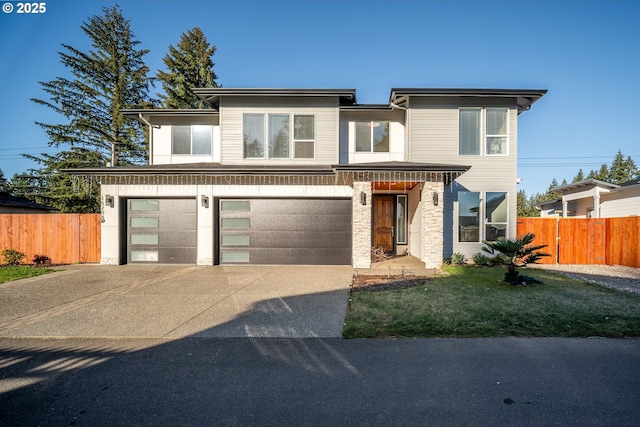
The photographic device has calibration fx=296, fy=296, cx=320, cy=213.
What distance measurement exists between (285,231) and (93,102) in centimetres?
2327

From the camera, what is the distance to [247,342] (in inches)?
166

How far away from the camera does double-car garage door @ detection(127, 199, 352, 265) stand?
10.9 metres

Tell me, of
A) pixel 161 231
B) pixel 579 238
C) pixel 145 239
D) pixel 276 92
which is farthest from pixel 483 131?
pixel 145 239

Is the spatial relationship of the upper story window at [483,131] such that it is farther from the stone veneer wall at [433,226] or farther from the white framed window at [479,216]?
the stone veneer wall at [433,226]

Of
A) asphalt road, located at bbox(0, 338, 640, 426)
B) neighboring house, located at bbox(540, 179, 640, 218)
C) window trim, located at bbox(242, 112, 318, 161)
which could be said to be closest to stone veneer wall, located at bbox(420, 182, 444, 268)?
window trim, located at bbox(242, 112, 318, 161)

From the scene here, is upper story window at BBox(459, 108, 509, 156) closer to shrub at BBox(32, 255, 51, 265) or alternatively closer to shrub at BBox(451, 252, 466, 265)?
shrub at BBox(451, 252, 466, 265)

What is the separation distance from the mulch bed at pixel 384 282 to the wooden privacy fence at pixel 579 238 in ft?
21.8

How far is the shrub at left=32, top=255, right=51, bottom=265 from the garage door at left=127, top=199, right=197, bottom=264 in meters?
3.15

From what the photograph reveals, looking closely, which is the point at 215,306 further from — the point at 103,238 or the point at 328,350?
the point at 103,238

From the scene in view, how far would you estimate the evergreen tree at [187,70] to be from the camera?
25.5 meters

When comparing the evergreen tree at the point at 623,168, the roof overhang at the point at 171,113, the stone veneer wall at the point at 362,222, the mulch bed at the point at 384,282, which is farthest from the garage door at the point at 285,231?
the evergreen tree at the point at 623,168

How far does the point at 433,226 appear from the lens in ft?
31.2

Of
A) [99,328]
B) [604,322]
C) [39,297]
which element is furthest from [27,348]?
[604,322]

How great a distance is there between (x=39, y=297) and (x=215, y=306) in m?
4.29
